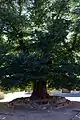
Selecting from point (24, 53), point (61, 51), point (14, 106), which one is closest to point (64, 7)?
point (61, 51)

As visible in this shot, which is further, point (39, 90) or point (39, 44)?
point (39, 90)

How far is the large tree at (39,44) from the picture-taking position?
354 inches

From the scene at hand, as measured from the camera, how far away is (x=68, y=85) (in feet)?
31.2

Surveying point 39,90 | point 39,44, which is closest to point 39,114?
point 39,90

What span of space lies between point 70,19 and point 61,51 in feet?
4.44

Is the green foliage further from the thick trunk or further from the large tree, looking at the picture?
the thick trunk

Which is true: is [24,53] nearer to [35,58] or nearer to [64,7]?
[35,58]

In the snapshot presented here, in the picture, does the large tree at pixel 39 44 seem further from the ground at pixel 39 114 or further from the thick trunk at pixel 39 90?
the ground at pixel 39 114

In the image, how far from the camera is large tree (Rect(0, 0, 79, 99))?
354 inches

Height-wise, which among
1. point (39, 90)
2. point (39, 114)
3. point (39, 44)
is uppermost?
point (39, 44)

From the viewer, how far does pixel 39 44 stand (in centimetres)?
919

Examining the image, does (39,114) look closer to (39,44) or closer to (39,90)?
(39,90)

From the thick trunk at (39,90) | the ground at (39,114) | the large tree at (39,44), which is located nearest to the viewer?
the ground at (39,114)

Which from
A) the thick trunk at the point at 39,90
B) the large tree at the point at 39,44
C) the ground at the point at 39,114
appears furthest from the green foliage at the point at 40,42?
the ground at the point at 39,114
